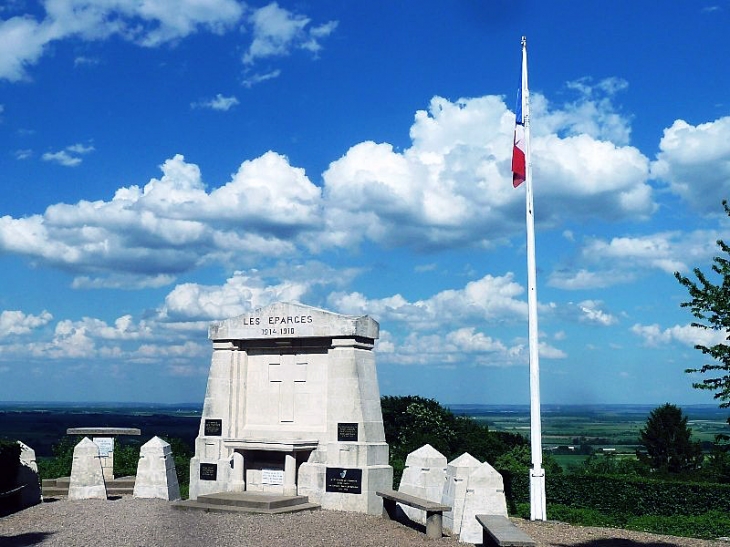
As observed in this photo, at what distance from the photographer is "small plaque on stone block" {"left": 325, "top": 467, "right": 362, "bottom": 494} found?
1988cm

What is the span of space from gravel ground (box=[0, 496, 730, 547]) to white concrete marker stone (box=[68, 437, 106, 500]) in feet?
6.17

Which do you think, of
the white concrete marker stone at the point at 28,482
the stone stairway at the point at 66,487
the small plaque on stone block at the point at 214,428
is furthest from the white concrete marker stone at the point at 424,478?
the white concrete marker stone at the point at 28,482

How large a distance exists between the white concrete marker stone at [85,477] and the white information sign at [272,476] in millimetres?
4599

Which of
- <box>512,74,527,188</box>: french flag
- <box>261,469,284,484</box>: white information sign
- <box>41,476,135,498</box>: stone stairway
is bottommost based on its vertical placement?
<box>41,476,135,498</box>: stone stairway

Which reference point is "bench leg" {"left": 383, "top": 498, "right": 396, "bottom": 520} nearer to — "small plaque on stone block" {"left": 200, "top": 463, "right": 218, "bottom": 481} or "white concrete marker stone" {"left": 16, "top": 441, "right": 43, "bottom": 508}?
"small plaque on stone block" {"left": 200, "top": 463, "right": 218, "bottom": 481}

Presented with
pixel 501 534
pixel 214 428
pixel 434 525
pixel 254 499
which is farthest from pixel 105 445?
pixel 501 534

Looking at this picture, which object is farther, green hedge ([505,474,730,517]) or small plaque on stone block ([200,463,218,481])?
small plaque on stone block ([200,463,218,481])

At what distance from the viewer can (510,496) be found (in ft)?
73.6


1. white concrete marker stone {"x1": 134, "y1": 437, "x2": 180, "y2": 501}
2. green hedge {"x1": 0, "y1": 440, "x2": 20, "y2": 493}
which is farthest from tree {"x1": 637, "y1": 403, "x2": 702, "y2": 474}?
green hedge {"x1": 0, "y1": 440, "x2": 20, "y2": 493}

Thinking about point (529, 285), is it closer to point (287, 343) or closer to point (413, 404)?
point (287, 343)

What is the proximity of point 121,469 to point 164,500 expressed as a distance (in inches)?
287

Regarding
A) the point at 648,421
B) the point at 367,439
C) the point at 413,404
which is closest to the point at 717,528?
the point at 367,439

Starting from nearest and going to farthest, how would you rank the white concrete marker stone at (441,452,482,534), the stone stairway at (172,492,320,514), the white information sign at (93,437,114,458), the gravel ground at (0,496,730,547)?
the gravel ground at (0,496,730,547)
the white concrete marker stone at (441,452,482,534)
the stone stairway at (172,492,320,514)
the white information sign at (93,437,114,458)

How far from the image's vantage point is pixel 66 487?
2473 centimetres
